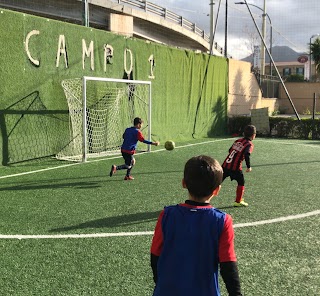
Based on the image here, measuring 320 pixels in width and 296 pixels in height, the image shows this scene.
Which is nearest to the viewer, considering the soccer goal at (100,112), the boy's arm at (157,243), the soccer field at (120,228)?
the boy's arm at (157,243)

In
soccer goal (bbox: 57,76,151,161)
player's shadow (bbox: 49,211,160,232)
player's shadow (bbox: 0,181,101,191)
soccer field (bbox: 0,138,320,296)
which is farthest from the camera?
soccer goal (bbox: 57,76,151,161)

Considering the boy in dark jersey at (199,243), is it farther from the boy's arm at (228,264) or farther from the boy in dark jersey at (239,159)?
the boy in dark jersey at (239,159)

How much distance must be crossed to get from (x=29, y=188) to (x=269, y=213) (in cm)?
418

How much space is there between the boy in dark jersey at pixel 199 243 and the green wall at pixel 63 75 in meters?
8.84

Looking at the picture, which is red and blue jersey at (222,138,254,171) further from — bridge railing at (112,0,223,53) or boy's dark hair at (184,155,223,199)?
bridge railing at (112,0,223,53)

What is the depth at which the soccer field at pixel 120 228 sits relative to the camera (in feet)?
12.3

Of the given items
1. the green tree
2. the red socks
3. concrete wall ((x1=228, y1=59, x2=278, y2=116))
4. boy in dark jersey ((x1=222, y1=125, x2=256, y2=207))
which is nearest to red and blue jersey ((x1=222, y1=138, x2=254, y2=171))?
boy in dark jersey ((x1=222, y1=125, x2=256, y2=207))

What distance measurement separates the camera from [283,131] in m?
19.9

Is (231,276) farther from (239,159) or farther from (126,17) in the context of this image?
(126,17)

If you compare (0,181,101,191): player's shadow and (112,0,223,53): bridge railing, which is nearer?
(0,181,101,191): player's shadow

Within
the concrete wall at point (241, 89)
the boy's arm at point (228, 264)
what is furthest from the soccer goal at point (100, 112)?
the boy's arm at point (228, 264)

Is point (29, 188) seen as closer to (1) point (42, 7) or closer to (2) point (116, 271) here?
(2) point (116, 271)

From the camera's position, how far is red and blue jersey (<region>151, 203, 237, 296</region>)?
2061mm

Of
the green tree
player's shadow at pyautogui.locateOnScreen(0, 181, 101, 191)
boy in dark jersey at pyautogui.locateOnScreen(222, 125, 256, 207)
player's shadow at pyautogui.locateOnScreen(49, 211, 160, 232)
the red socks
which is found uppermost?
the green tree
